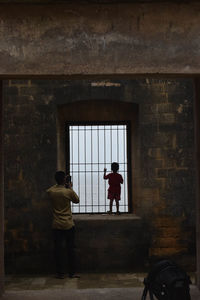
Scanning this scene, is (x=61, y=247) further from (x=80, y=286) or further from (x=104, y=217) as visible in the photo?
(x=104, y=217)

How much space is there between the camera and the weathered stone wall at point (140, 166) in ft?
26.6

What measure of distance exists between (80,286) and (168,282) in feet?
13.2

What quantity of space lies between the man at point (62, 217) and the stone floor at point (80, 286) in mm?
316

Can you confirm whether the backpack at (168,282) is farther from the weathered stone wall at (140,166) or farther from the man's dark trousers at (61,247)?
the weathered stone wall at (140,166)

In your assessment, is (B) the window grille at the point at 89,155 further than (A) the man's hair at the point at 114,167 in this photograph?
Yes

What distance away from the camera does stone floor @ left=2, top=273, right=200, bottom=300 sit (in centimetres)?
482

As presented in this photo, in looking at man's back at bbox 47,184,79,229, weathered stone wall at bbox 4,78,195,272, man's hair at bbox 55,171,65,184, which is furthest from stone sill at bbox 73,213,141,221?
man's hair at bbox 55,171,65,184

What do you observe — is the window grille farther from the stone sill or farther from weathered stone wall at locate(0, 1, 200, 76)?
weathered stone wall at locate(0, 1, 200, 76)

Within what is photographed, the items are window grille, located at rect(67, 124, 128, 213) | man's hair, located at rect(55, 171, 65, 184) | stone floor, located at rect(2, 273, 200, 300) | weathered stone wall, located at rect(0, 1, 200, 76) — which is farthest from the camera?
window grille, located at rect(67, 124, 128, 213)

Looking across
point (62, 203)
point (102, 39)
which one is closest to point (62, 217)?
point (62, 203)

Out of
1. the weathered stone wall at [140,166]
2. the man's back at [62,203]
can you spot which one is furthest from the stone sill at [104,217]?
the man's back at [62,203]

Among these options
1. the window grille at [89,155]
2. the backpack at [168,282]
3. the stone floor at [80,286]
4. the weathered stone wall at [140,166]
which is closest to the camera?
the backpack at [168,282]

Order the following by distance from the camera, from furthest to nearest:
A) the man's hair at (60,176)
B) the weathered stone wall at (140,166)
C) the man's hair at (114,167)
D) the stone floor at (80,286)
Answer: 1. the man's hair at (114,167)
2. the weathered stone wall at (140,166)
3. the man's hair at (60,176)
4. the stone floor at (80,286)

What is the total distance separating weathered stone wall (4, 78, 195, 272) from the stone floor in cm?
46
